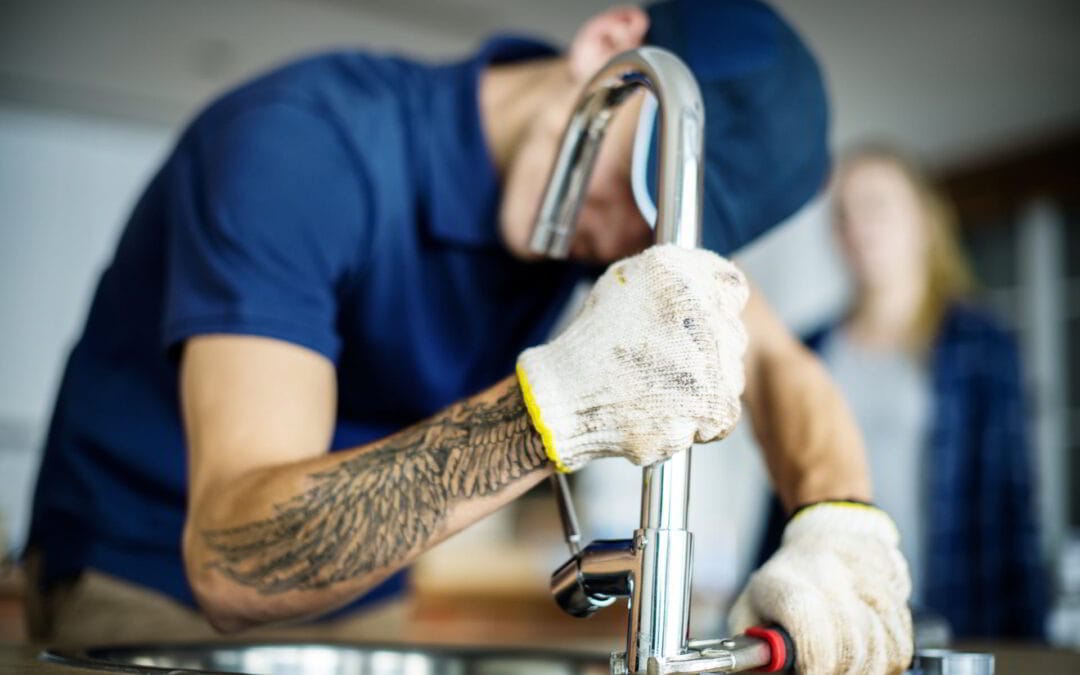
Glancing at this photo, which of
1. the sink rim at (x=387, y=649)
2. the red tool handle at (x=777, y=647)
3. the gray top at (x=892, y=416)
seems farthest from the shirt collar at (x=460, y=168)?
the gray top at (x=892, y=416)

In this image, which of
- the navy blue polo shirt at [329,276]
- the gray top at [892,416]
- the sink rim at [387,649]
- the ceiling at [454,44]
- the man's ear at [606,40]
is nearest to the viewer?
the sink rim at [387,649]

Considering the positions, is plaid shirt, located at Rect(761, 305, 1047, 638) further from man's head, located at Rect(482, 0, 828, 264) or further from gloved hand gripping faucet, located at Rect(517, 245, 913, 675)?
gloved hand gripping faucet, located at Rect(517, 245, 913, 675)

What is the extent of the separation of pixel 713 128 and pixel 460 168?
0.90 ft

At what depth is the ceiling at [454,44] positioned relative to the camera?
399cm

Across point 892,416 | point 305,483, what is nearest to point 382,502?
point 305,483

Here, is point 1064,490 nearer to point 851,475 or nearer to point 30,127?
point 851,475

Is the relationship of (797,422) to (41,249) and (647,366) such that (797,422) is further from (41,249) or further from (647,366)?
(41,249)

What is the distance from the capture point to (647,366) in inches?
25.2

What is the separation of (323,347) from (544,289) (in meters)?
0.41

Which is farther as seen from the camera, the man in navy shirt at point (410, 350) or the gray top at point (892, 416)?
the gray top at point (892, 416)

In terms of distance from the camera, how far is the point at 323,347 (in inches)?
35.1

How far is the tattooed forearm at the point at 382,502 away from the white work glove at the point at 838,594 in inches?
7.8

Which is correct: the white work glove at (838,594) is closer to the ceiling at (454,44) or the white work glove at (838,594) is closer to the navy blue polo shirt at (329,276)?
the navy blue polo shirt at (329,276)

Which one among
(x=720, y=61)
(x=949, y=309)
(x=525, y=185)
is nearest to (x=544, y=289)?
(x=525, y=185)
